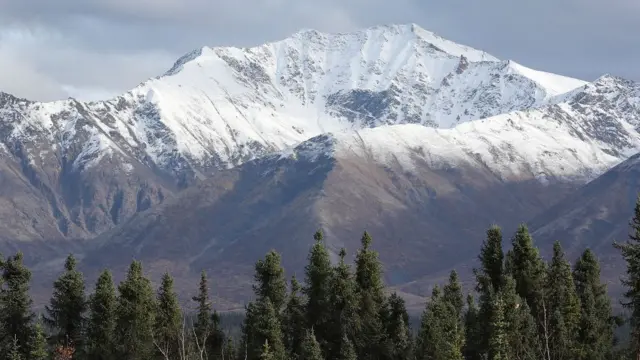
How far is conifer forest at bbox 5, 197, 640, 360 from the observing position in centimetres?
11088

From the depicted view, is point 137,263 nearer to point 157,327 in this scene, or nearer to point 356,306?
point 157,327

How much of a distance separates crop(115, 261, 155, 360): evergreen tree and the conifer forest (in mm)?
121

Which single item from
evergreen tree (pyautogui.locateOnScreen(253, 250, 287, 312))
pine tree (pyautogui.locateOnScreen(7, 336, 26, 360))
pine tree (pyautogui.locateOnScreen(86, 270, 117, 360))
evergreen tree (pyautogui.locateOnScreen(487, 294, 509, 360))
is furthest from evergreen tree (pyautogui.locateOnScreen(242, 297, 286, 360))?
evergreen tree (pyautogui.locateOnScreen(487, 294, 509, 360))

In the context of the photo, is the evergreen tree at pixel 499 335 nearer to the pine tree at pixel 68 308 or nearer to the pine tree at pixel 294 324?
the pine tree at pixel 294 324

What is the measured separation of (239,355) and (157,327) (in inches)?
390

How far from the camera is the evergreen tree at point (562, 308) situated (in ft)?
364

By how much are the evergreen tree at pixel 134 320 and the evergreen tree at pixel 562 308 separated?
1691 inches

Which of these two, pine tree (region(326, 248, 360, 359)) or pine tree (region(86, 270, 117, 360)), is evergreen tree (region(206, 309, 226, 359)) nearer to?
pine tree (region(86, 270, 117, 360))

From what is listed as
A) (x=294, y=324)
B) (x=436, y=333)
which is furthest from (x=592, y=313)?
(x=294, y=324)

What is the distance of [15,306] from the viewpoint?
5138 inches

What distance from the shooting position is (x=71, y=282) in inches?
5133

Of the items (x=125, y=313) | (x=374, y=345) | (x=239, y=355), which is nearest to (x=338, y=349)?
(x=374, y=345)

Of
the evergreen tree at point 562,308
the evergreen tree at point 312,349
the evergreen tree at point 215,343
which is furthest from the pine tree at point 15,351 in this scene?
the evergreen tree at point 562,308

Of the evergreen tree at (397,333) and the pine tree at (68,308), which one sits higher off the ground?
the pine tree at (68,308)
